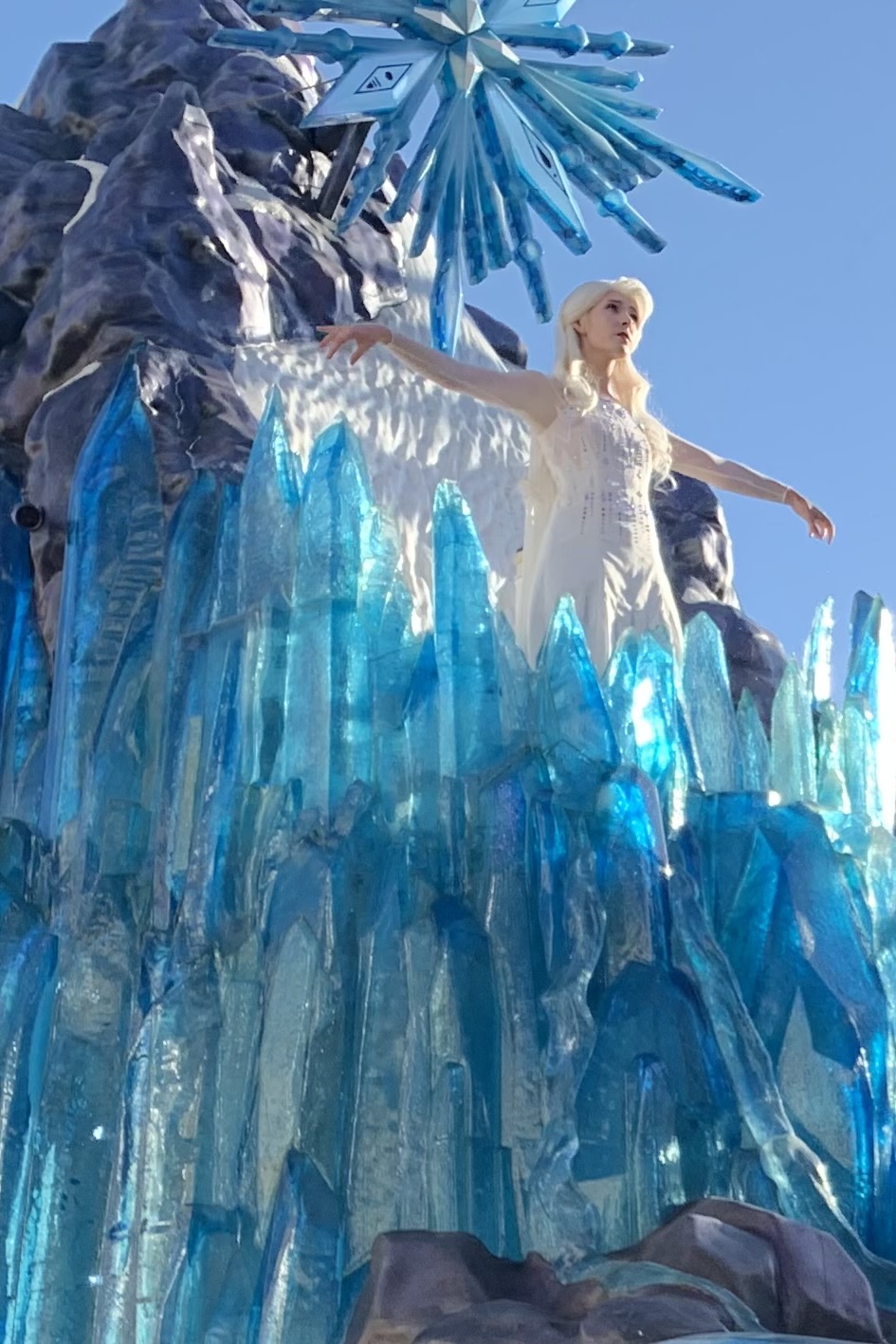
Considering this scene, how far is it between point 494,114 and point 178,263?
1304mm

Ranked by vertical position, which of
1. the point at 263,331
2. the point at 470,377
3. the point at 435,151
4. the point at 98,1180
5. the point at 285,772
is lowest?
the point at 98,1180

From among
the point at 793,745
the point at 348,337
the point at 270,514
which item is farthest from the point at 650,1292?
the point at 348,337

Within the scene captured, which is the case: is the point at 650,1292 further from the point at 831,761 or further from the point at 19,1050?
the point at 831,761

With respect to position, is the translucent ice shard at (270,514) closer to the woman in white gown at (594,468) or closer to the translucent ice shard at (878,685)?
the woman in white gown at (594,468)

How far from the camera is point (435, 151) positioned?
799 cm

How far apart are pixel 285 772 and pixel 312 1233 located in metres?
1.29

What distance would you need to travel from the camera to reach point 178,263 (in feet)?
25.8

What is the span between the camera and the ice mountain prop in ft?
15.8

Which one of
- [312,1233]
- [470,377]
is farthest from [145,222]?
[312,1233]

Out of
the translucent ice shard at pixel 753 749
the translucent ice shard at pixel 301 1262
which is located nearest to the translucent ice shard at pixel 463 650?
the translucent ice shard at pixel 753 749

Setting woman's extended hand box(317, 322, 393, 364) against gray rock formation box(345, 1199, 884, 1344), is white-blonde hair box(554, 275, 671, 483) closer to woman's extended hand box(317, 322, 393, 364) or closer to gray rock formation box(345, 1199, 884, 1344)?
woman's extended hand box(317, 322, 393, 364)

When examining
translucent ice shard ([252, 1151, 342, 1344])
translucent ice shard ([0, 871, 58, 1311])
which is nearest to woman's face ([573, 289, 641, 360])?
translucent ice shard ([0, 871, 58, 1311])

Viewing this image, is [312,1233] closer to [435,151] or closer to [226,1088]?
[226,1088]

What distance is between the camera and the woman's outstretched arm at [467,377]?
6.13 meters
